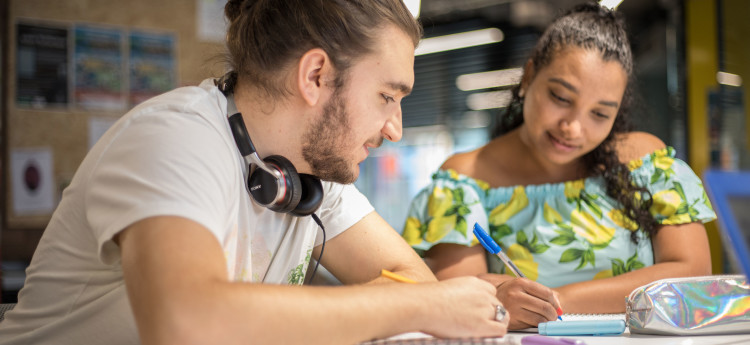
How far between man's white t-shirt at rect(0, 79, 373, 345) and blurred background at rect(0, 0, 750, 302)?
45cm

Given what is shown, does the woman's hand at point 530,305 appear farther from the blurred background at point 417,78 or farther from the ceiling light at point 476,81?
the ceiling light at point 476,81

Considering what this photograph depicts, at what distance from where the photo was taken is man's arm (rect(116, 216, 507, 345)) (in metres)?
0.84

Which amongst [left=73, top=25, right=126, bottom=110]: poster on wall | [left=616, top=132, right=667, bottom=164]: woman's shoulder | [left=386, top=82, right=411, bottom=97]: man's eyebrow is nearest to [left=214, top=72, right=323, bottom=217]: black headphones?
[left=386, top=82, right=411, bottom=97]: man's eyebrow

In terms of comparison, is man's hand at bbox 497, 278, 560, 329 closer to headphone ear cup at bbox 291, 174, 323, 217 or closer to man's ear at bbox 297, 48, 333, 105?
headphone ear cup at bbox 291, 174, 323, 217

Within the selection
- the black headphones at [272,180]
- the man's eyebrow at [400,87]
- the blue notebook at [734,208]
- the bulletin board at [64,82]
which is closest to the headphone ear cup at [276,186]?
the black headphones at [272,180]

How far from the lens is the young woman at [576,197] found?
1.76 meters

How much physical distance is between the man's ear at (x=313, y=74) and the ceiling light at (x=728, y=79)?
4.60m

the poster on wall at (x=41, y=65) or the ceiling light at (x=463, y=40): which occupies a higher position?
the ceiling light at (x=463, y=40)

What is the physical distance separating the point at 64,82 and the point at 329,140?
2034mm

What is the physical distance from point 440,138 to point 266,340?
309 inches

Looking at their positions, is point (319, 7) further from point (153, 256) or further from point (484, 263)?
point (484, 263)

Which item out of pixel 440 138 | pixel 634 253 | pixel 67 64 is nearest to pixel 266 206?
pixel 634 253

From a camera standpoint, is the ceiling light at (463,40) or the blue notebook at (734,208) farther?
the ceiling light at (463,40)

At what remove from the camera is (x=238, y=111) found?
1.25 m
